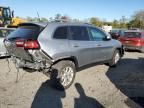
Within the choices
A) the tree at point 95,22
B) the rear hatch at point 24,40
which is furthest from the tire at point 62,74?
the tree at point 95,22

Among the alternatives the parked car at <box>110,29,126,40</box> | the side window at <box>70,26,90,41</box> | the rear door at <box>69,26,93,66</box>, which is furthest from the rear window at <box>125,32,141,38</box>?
the side window at <box>70,26,90,41</box>

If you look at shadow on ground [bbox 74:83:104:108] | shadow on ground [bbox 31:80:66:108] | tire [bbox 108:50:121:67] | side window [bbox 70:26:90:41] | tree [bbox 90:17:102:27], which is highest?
tree [bbox 90:17:102:27]

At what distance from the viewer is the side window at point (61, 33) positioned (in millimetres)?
6913

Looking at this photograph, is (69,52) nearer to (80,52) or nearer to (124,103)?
(80,52)

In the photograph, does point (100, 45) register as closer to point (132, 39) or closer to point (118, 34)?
point (132, 39)

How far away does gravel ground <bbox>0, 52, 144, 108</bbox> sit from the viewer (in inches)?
231

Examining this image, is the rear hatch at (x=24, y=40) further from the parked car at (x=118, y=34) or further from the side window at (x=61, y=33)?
the parked car at (x=118, y=34)

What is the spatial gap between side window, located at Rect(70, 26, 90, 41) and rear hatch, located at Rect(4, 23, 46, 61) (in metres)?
1.06

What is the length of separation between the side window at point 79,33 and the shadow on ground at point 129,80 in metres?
1.72

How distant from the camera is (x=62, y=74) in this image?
698 cm

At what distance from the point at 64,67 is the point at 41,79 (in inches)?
53.1

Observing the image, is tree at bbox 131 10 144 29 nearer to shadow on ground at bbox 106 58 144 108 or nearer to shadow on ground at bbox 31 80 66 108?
shadow on ground at bbox 106 58 144 108

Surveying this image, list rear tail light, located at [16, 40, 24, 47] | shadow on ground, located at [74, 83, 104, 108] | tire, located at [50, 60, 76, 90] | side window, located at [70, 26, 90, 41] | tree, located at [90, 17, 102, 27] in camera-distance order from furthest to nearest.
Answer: tree, located at [90, 17, 102, 27] < side window, located at [70, 26, 90, 41] < tire, located at [50, 60, 76, 90] < rear tail light, located at [16, 40, 24, 47] < shadow on ground, located at [74, 83, 104, 108]

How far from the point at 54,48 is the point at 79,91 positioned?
4.61 ft
